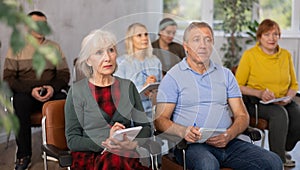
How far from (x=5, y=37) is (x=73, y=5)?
107 cm

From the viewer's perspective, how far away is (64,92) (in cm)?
421

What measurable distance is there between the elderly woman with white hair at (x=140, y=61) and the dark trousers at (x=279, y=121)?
98 centimetres

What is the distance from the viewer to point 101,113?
8.43 feet

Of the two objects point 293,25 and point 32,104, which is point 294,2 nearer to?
point 293,25

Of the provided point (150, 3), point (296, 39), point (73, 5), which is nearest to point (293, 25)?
point (296, 39)

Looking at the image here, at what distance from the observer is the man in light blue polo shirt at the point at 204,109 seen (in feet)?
8.60

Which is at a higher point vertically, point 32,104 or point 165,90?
point 165,90

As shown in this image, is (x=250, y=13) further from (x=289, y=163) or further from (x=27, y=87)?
(x=27, y=87)

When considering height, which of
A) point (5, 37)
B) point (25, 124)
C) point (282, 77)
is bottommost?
point (25, 124)

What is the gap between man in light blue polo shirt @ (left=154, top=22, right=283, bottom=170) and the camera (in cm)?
262

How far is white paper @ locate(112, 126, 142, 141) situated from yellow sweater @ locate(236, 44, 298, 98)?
5.41 ft

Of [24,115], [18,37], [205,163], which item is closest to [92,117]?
[205,163]

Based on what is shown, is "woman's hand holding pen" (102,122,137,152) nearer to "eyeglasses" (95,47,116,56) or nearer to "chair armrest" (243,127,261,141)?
"eyeglasses" (95,47,116,56)

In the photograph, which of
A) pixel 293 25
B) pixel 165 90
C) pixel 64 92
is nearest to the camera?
pixel 165 90
